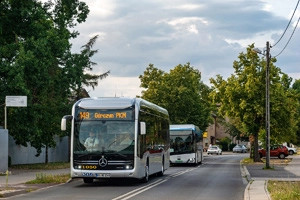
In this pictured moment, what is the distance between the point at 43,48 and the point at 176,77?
137 ft

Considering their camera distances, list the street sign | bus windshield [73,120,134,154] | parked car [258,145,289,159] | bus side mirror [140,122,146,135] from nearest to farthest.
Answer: bus windshield [73,120,134,154]
bus side mirror [140,122,146,135]
the street sign
parked car [258,145,289,159]

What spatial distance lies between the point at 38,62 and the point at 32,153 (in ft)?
38.2

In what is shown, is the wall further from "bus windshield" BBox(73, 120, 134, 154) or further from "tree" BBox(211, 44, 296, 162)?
"bus windshield" BBox(73, 120, 134, 154)

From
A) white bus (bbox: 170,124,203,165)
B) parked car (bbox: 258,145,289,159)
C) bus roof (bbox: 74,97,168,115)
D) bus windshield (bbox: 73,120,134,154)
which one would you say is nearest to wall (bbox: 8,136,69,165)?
white bus (bbox: 170,124,203,165)

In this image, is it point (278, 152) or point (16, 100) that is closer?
point (16, 100)

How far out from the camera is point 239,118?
50312 millimetres

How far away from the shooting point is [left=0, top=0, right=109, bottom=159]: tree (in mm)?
30297

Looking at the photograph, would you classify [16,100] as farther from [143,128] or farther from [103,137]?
[143,128]

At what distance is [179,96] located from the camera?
69.0 meters

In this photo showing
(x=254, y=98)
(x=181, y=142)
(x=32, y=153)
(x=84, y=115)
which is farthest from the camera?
(x=254, y=98)

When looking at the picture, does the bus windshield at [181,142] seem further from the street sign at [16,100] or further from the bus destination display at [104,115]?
the bus destination display at [104,115]

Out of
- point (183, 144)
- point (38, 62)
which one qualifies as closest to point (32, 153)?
point (183, 144)

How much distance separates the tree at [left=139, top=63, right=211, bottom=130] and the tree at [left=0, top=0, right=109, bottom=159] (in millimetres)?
31356

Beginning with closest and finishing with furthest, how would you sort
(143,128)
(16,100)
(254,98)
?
(143,128) → (16,100) → (254,98)
